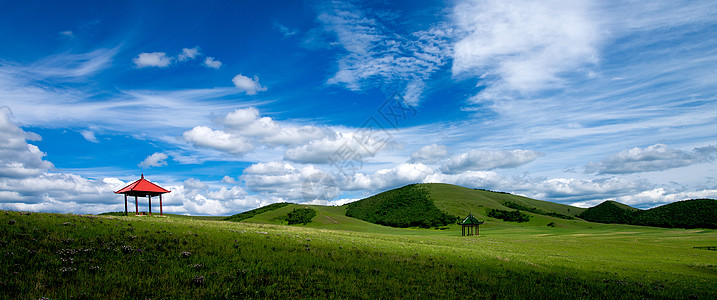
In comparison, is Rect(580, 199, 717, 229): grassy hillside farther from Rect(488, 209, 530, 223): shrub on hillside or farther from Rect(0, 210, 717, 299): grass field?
Rect(0, 210, 717, 299): grass field

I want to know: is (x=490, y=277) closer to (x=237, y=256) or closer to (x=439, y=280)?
(x=439, y=280)

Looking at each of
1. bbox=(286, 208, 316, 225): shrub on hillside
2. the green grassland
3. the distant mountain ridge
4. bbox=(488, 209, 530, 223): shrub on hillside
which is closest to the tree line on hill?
the distant mountain ridge

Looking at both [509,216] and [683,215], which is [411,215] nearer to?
[509,216]

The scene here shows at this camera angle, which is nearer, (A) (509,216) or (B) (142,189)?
(B) (142,189)

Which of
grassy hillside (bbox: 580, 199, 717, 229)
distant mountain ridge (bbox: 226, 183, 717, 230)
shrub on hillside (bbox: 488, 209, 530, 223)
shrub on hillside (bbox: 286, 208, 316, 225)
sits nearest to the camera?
shrub on hillside (bbox: 286, 208, 316, 225)

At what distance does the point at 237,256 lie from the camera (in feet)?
56.5

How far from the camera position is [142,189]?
56.7 meters

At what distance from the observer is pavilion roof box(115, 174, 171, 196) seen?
184 ft

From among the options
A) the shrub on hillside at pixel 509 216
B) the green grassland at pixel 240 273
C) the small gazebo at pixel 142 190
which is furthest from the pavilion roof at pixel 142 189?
the shrub on hillside at pixel 509 216

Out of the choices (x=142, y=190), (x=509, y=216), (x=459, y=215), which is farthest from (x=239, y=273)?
(x=509, y=216)

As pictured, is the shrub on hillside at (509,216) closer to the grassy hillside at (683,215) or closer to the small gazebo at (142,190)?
the grassy hillside at (683,215)

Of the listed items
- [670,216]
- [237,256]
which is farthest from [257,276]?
[670,216]

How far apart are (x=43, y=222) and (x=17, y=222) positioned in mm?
1260

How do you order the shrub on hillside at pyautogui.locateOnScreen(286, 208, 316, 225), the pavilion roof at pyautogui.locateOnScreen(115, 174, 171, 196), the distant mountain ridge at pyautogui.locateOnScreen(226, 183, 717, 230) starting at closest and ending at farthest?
1. the pavilion roof at pyautogui.locateOnScreen(115, 174, 171, 196)
2. the shrub on hillside at pyautogui.locateOnScreen(286, 208, 316, 225)
3. the distant mountain ridge at pyautogui.locateOnScreen(226, 183, 717, 230)
